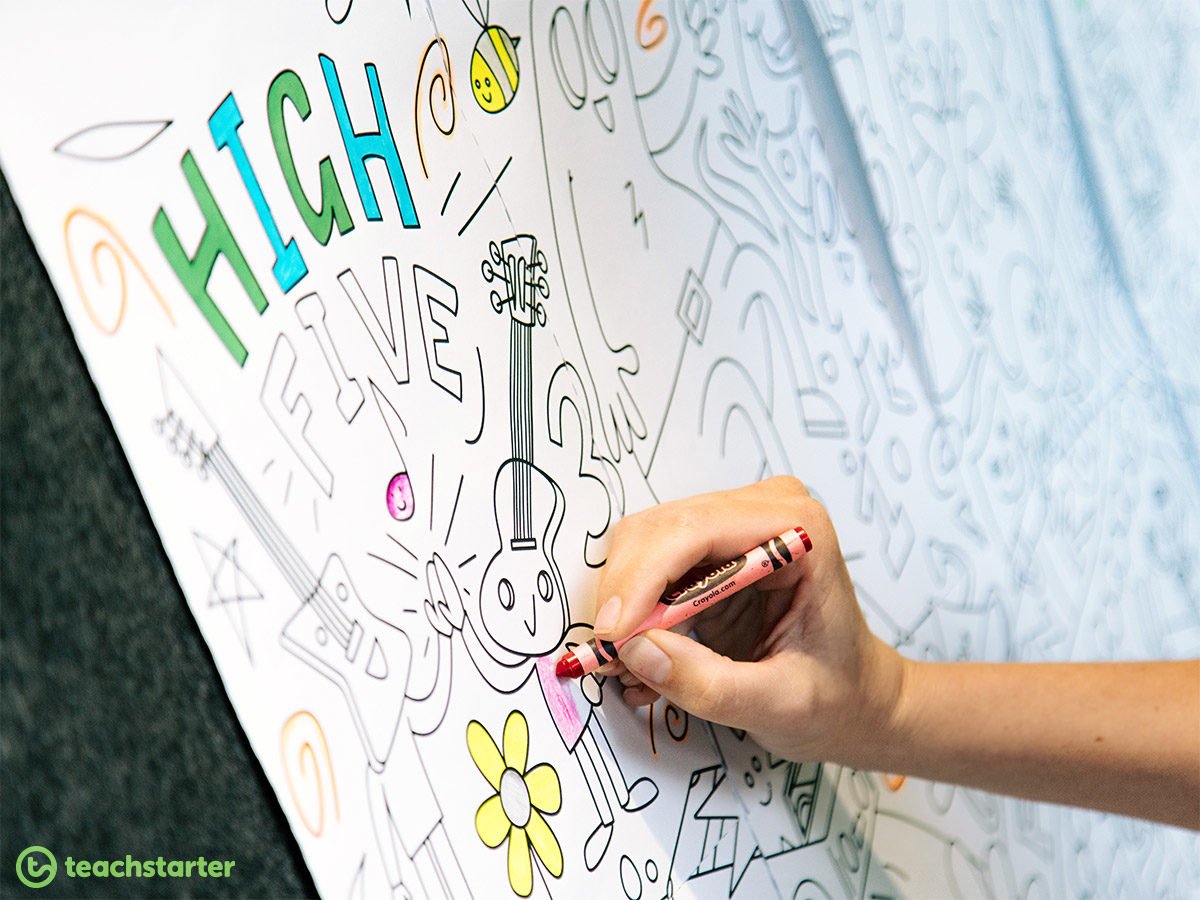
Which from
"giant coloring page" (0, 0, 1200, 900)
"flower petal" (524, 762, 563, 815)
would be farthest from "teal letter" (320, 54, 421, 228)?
"flower petal" (524, 762, 563, 815)

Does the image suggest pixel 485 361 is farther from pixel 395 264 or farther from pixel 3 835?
pixel 3 835

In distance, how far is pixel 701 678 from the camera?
17.1 inches

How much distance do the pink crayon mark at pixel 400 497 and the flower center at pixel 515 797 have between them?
0.33 ft

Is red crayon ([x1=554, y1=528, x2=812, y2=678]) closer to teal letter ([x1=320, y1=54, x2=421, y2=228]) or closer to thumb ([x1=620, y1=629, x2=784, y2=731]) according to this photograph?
thumb ([x1=620, y1=629, x2=784, y2=731])

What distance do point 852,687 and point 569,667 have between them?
171 mm

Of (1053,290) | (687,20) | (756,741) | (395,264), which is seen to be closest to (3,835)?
(395,264)

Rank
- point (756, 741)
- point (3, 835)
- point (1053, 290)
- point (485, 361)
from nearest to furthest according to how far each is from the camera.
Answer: point (3, 835) < point (485, 361) < point (756, 741) < point (1053, 290)

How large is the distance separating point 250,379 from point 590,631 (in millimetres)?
181

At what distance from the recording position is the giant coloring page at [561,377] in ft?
1.02

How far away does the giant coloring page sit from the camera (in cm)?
31

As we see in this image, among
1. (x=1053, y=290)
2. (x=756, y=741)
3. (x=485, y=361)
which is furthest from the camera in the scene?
(x=1053, y=290)

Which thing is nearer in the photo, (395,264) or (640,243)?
(395,264)

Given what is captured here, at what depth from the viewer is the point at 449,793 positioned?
357 millimetres

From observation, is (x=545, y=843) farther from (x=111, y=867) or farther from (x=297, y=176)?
(x=297, y=176)
